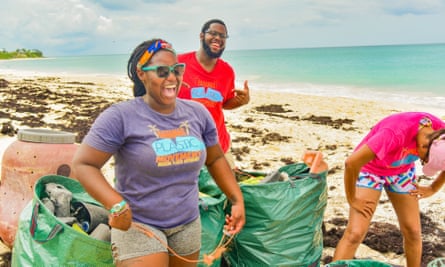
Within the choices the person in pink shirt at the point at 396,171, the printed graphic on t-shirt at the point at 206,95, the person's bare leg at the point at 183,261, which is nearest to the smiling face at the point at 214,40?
the printed graphic on t-shirt at the point at 206,95

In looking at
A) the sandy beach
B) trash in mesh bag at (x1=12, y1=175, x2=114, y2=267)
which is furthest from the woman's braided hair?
the sandy beach

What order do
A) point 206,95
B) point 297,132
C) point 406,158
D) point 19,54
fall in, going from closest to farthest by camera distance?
point 406,158 → point 206,95 → point 297,132 → point 19,54

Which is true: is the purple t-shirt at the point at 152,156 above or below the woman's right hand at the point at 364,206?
above

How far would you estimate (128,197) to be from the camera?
5.99 feet

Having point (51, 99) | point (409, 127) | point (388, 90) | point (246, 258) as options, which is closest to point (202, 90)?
point (246, 258)

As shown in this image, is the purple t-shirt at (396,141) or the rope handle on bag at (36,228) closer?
the rope handle on bag at (36,228)

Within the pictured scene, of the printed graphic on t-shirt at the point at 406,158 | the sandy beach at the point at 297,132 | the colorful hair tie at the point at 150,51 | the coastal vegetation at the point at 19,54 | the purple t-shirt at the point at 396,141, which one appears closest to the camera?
the colorful hair tie at the point at 150,51

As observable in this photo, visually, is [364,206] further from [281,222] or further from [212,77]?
[212,77]

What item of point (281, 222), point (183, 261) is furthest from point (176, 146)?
point (281, 222)

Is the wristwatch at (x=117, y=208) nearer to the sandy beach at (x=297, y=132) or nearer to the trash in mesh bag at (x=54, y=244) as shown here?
the trash in mesh bag at (x=54, y=244)

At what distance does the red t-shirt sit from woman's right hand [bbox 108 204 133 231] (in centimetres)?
161

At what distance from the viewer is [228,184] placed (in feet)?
7.23

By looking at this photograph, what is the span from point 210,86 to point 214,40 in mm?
352

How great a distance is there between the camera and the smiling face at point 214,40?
327 centimetres
